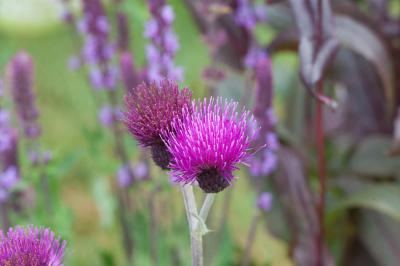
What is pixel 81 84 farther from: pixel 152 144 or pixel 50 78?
pixel 152 144

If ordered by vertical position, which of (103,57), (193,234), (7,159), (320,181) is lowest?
(193,234)

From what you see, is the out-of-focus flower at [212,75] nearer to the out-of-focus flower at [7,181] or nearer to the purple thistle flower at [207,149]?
the out-of-focus flower at [7,181]

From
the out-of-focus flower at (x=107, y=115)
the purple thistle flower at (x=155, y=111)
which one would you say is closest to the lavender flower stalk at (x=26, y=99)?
the out-of-focus flower at (x=107, y=115)

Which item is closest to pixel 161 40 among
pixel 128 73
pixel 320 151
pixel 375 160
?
pixel 128 73

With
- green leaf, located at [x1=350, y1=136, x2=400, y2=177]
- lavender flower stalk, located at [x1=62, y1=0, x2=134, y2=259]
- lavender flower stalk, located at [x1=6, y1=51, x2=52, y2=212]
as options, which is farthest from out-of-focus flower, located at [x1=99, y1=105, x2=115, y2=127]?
green leaf, located at [x1=350, y1=136, x2=400, y2=177]

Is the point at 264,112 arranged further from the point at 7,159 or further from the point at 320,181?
the point at 7,159

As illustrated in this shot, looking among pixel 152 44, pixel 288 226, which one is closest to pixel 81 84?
pixel 288 226

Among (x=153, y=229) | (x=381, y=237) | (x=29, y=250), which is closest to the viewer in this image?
(x=29, y=250)
